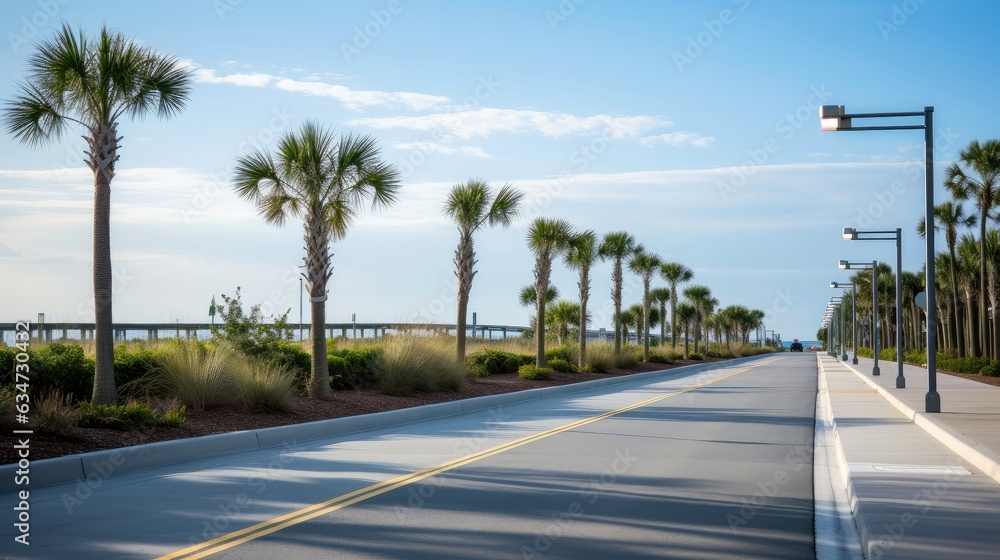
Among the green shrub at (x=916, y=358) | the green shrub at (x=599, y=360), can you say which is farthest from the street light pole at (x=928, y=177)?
the green shrub at (x=916, y=358)

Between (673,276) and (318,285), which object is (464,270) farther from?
(673,276)

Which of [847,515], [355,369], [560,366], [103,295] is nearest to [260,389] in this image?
[103,295]

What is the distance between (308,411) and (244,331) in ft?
17.5

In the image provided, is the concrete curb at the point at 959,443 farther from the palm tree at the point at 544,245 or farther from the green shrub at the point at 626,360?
the green shrub at the point at 626,360

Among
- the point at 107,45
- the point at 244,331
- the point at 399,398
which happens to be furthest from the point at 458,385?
the point at 107,45

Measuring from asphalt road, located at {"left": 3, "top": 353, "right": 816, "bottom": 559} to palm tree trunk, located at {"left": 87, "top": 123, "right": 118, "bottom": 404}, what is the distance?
3.11m

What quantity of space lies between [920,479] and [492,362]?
25.6m

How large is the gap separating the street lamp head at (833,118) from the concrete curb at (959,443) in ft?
19.2

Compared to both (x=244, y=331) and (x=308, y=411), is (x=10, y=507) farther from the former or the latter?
(x=244, y=331)

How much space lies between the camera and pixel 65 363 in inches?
662

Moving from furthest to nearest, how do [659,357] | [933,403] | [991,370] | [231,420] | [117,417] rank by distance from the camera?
1. [659,357]
2. [991,370]
3. [933,403]
4. [231,420]
5. [117,417]

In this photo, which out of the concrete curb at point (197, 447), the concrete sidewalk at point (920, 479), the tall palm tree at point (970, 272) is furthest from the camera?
the tall palm tree at point (970, 272)

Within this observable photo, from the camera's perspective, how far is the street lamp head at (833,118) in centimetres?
1838

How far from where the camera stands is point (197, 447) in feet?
43.5
